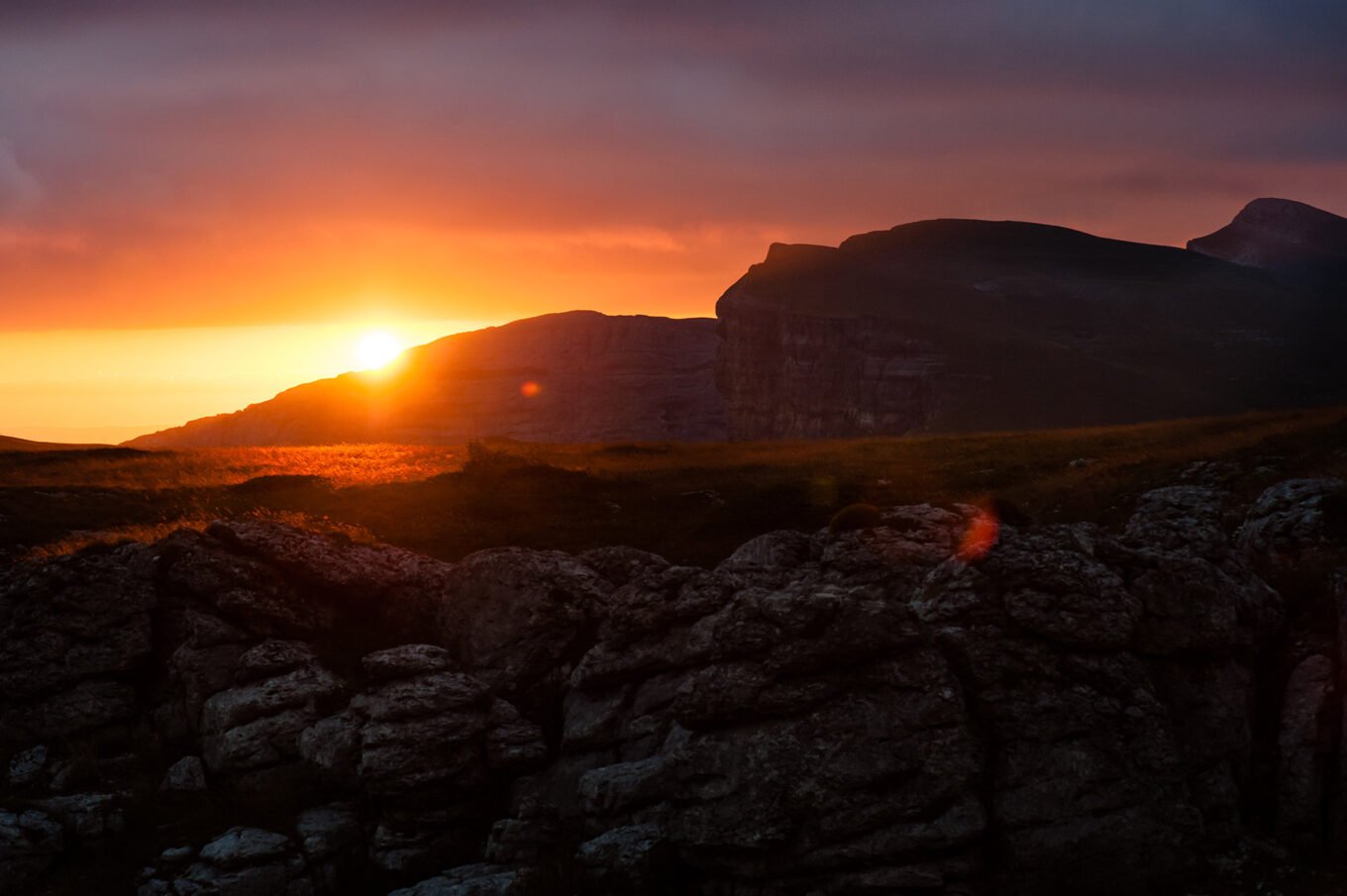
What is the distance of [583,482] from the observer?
57.5 m

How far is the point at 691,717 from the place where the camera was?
81.6ft

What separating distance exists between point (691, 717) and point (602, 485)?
32771 mm

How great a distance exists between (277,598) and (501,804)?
402 inches

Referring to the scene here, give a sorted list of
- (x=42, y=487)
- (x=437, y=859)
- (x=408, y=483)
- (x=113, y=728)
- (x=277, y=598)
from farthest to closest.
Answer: (x=408, y=483) < (x=42, y=487) < (x=277, y=598) < (x=113, y=728) < (x=437, y=859)

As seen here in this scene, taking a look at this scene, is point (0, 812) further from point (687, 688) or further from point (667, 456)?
point (667, 456)

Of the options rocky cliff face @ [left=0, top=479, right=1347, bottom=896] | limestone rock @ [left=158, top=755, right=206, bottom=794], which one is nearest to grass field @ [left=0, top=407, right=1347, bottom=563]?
rocky cliff face @ [left=0, top=479, right=1347, bottom=896]

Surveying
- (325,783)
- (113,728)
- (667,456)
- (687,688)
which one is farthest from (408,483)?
(687,688)

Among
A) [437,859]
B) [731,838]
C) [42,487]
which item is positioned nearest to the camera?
[731,838]

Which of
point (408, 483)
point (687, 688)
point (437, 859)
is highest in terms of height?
point (408, 483)

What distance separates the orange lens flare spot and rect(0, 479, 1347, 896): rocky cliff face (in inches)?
11.0

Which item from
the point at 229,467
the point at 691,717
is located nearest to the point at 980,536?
the point at 691,717

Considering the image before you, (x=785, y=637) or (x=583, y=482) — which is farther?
(x=583, y=482)

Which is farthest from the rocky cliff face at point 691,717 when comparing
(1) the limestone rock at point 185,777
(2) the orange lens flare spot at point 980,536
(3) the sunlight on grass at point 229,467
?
(3) the sunlight on grass at point 229,467

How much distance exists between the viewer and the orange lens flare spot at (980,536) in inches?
1113
